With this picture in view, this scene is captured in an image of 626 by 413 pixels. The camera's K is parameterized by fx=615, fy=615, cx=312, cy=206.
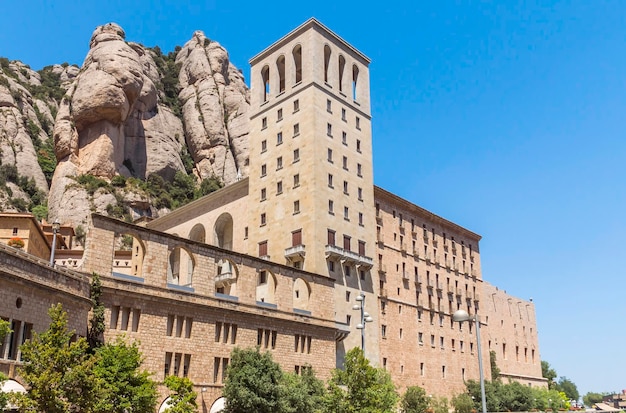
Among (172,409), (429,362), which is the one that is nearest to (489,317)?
(429,362)

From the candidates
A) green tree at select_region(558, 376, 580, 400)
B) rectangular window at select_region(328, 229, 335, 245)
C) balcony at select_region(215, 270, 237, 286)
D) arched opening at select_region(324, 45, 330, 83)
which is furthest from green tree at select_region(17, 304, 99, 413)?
green tree at select_region(558, 376, 580, 400)

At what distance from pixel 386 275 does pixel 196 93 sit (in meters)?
76.9

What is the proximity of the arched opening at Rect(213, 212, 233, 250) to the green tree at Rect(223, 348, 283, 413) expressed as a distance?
29.2 metres

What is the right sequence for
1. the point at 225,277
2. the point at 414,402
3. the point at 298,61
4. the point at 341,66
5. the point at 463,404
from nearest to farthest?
the point at 414,402
the point at 225,277
the point at 463,404
the point at 298,61
the point at 341,66

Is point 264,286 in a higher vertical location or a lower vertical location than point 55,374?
higher

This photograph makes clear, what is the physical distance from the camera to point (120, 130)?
92.6m

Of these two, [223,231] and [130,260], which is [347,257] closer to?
[223,231]

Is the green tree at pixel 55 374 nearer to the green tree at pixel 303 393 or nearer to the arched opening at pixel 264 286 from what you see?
the green tree at pixel 303 393

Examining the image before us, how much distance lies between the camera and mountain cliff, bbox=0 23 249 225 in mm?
89000

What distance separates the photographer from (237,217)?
59281 mm

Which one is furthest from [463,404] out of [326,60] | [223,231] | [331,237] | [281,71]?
[281,71]

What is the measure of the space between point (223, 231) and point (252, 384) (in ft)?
107

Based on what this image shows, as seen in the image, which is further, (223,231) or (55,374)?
(223,231)

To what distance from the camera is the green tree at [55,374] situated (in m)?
21.3
